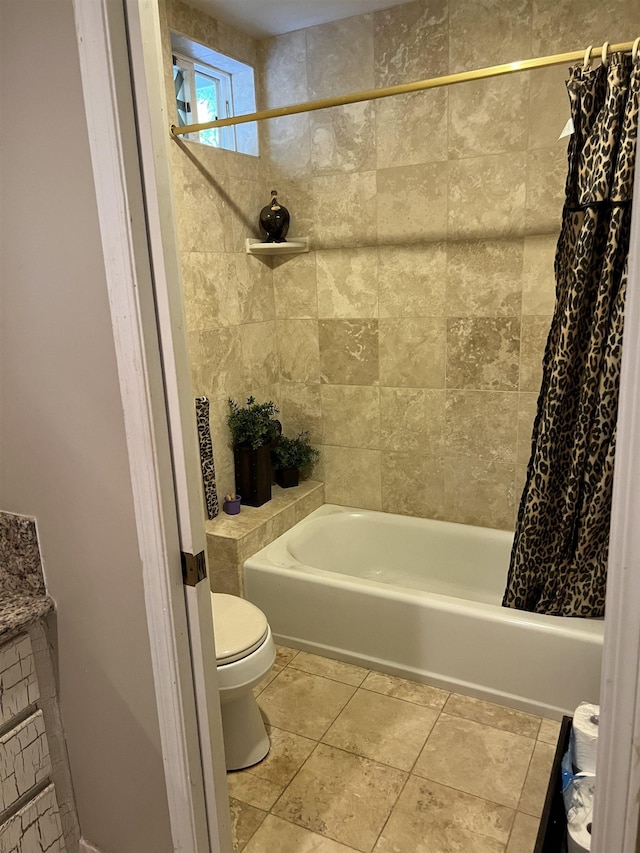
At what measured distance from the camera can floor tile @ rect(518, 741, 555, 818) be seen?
5.97ft

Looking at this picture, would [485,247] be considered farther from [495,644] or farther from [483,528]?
[495,644]

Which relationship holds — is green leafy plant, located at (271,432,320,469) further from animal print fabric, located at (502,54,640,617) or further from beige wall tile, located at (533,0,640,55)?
beige wall tile, located at (533,0,640,55)

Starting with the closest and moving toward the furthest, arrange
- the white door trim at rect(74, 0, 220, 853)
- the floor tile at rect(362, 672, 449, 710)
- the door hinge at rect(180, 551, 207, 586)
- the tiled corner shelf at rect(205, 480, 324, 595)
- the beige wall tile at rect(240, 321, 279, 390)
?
1. the white door trim at rect(74, 0, 220, 853)
2. the door hinge at rect(180, 551, 207, 586)
3. the floor tile at rect(362, 672, 449, 710)
4. the tiled corner shelf at rect(205, 480, 324, 595)
5. the beige wall tile at rect(240, 321, 279, 390)

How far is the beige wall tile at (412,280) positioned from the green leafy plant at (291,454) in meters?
0.78

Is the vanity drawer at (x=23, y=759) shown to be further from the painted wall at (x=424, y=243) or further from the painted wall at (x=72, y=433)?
the painted wall at (x=424, y=243)

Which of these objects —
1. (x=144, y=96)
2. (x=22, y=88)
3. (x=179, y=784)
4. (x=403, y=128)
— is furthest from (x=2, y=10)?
(x=403, y=128)

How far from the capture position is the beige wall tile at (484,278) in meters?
2.63

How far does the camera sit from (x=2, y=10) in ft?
3.53

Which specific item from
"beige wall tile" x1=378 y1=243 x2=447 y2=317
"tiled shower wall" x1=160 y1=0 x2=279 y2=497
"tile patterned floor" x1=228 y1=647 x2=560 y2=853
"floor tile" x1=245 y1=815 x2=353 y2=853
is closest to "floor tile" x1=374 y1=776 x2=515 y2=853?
"tile patterned floor" x1=228 y1=647 x2=560 y2=853

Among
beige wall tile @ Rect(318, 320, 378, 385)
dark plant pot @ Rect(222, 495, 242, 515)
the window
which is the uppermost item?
the window

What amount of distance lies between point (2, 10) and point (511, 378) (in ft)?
7.26

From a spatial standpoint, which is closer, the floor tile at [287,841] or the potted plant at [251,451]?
the floor tile at [287,841]

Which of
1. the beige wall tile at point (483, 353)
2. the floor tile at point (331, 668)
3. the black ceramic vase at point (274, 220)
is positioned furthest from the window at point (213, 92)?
the floor tile at point (331, 668)

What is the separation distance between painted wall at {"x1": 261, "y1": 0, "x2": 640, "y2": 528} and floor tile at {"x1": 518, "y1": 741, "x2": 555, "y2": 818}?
41.9 inches
